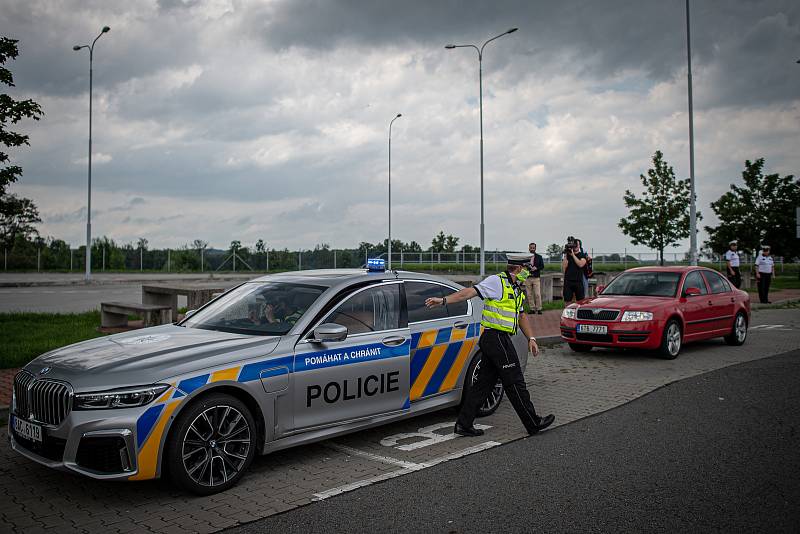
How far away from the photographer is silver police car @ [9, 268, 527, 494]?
4441 mm

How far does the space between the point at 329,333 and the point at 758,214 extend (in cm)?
4178

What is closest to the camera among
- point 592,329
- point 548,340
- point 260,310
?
point 260,310

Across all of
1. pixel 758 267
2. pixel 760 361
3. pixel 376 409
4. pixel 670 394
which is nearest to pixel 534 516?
pixel 376 409

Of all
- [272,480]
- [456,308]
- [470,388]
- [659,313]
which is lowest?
[272,480]

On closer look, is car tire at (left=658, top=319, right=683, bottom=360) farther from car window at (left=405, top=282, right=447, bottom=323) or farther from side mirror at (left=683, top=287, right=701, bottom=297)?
car window at (left=405, top=282, right=447, bottom=323)

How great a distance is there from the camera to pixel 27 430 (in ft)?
15.5

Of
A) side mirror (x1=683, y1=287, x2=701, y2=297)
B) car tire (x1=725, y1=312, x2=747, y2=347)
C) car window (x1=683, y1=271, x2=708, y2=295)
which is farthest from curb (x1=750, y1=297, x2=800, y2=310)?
side mirror (x1=683, y1=287, x2=701, y2=297)

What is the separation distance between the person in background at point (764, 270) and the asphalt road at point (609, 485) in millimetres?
16364

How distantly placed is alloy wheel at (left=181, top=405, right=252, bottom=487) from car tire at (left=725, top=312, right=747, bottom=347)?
34.1ft

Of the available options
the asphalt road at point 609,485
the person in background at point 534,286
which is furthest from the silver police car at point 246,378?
the person in background at point 534,286

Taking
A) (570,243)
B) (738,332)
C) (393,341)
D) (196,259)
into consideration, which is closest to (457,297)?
(393,341)

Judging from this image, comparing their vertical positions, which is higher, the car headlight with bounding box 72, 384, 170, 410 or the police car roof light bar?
the police car roof light bar

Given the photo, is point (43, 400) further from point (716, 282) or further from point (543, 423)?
point (716, 282)

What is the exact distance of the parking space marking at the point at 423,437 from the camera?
599cm
